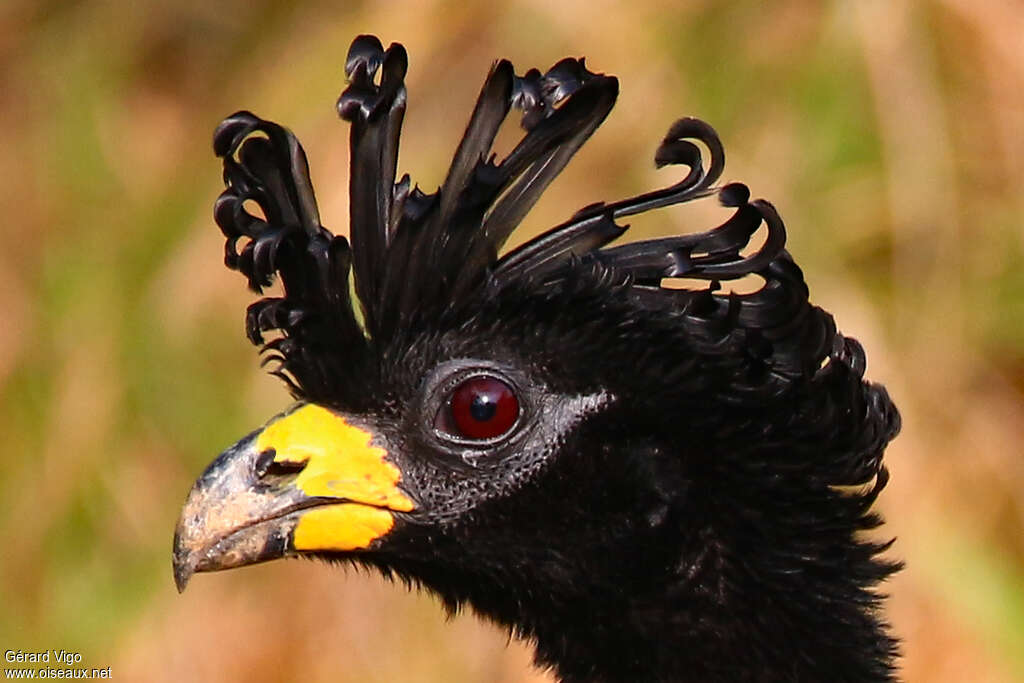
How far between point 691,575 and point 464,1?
13.9 feet

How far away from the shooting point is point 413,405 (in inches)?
155

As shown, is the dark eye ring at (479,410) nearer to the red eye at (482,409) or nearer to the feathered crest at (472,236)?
the red eye at (482,409)

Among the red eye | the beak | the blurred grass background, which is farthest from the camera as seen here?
the blurred grass background

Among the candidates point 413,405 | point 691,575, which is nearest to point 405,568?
point 413,405

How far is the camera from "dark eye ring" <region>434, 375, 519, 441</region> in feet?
12.7

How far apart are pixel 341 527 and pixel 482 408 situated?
0.41 m

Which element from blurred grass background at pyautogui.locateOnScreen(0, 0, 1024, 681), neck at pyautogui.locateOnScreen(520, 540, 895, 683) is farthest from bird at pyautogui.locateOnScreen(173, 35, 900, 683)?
blurred grass background at pyautogui.locateOnScreen(0, 0, 1024, 681)

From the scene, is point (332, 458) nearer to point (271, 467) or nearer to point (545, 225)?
point (271, 467)

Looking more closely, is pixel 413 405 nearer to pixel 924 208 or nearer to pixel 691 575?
pixel 691 575

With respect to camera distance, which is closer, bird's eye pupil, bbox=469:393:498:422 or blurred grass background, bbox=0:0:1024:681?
bird's eye pupil, bbox=469:393:498:422

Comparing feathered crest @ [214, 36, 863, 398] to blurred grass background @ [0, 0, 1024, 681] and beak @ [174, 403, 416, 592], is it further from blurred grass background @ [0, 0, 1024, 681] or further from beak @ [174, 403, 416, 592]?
blurred grass background @ [0, 0, 1024, 681]

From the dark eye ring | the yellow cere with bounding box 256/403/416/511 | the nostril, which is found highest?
the dark eye ring

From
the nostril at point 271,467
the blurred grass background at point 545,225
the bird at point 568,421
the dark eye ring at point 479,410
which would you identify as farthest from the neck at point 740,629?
the blurred grass background at point 545,225

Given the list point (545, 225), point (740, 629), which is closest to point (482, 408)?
point (740, 629)
